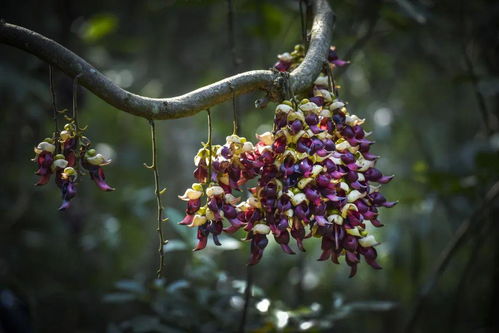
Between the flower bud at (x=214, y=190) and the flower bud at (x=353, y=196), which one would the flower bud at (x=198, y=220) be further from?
the flower bud at (x=353, y=196)

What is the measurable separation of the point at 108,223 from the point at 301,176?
9.15 ft

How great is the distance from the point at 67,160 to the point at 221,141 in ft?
7.63

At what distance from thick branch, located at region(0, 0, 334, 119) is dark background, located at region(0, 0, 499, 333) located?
127 centimetres

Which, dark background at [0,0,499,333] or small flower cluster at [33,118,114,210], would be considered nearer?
small flower cluster at [33,118,114,210]

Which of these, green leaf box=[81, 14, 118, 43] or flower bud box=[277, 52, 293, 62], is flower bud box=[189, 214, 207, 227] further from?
green leaf box=[81, 14, 118, 43]

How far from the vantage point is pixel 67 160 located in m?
1.08

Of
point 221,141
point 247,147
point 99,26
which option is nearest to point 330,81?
point 247,147

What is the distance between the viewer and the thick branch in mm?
964

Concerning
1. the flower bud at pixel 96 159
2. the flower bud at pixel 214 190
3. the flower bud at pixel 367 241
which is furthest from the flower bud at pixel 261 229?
the flower bud at pixel 96 159

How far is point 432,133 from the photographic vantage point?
4.02 metres

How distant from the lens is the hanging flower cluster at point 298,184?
3.33ft

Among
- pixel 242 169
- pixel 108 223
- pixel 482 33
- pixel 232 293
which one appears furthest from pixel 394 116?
pixel 242 169

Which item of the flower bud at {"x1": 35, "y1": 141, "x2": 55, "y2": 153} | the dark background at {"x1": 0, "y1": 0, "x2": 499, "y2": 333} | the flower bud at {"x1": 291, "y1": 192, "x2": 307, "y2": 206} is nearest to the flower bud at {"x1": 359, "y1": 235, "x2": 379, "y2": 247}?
the flower bud at {"x1": 291, "y1": 192, "x2": 307, "y2": 206}

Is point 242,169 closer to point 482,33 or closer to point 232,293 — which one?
point 232,293
